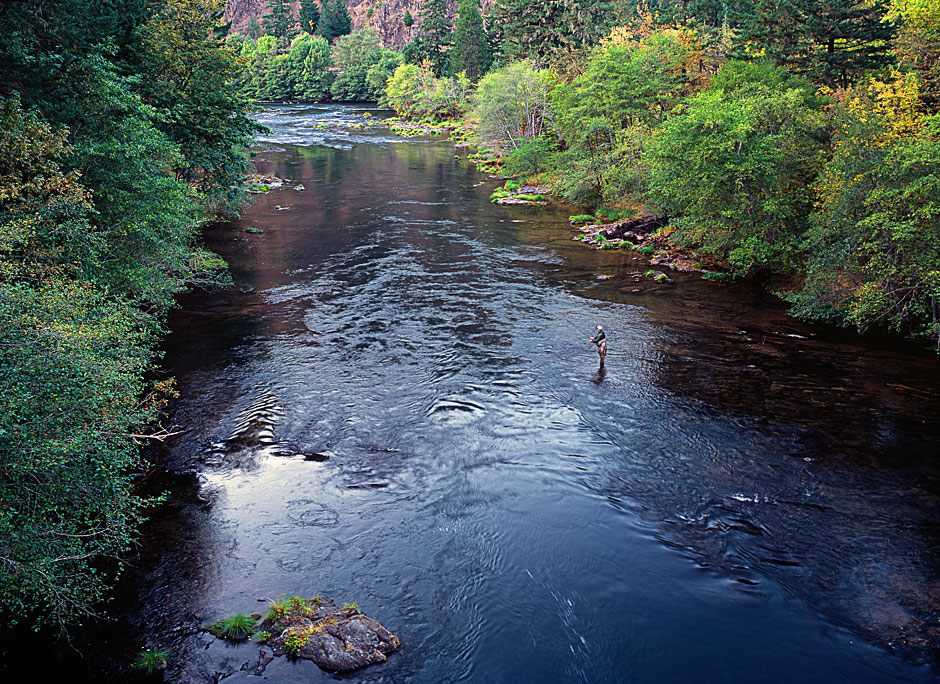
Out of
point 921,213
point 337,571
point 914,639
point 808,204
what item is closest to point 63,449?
point 337,571

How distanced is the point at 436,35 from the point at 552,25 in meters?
51.0

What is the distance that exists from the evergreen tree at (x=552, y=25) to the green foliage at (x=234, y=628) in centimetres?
6482

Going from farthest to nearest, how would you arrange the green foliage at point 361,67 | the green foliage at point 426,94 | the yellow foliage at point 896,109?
the green foliage at point 361,67, the green foliage at point 426,94, the yellow foliage at point 896,109

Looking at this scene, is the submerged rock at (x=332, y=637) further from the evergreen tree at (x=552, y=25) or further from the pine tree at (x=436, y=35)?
the pine tree at (x=436, y=35)

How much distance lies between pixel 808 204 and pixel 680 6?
5188 centimetres

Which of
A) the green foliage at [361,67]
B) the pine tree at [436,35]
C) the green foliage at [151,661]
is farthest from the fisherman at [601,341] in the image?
the green foliage at [361,67]

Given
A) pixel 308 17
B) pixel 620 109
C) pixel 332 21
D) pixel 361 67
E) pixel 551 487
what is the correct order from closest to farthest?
pixel 551 487, pixel 620 109, pixel 361 67, pixel 332 21, pixel 308 17

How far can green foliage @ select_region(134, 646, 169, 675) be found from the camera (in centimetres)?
1047

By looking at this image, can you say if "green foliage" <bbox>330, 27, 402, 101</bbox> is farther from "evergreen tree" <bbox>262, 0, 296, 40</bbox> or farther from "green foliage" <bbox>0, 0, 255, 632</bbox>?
"green foliage" <bbox>0, 0, 255, 632</bbox>

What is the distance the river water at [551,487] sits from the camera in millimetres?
11438

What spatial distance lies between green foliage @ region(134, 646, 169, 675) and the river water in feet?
0.79

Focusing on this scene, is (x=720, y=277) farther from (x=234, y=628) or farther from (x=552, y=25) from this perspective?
(x=552, y=25)

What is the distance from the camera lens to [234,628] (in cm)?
A: 1129

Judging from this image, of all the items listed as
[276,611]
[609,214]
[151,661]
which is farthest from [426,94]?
[151,661]
